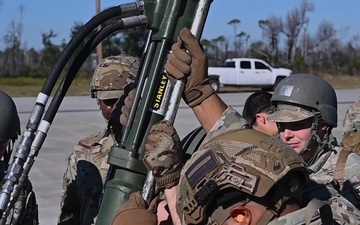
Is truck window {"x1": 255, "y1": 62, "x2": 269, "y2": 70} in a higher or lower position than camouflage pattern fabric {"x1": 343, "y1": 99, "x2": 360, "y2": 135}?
lower

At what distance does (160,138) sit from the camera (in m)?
2.47

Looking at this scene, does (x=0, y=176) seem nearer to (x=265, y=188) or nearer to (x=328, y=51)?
(x=265, y=188)

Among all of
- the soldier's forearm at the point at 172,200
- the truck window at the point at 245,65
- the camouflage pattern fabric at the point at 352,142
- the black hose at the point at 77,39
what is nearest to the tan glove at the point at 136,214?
the soldier's forearm at the point at 172,200

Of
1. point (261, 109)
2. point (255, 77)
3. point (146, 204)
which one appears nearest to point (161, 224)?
point (146, 204)

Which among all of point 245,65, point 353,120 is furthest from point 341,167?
point 245,65

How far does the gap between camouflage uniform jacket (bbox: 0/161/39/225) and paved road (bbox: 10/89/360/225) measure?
545 cm

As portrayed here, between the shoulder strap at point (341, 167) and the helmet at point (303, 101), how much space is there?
157mm

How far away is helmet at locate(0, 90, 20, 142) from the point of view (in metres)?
3.71

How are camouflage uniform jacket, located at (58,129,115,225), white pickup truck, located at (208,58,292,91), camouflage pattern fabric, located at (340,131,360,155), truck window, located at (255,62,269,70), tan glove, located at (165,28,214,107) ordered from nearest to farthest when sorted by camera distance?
tan glove, located at (165,28,214,107) < camouflage uniform jacket, located at (58,129,115,225) < camouflage pattern fabric, located at (340,131,360,155) < white pickup truck, located at (208,58,292,91) < truck window, located at (255,62,269,70)

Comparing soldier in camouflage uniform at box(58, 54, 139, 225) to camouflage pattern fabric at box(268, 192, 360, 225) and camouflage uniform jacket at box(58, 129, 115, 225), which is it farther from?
camouflage pattern fabric at box(268, 192, 360, 225)

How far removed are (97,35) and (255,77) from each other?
3548cm

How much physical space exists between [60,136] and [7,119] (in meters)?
14.5

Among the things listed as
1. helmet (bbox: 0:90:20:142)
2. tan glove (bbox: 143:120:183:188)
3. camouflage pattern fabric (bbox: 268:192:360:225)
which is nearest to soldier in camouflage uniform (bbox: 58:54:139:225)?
helmet (bbox: 0:90:20:142)

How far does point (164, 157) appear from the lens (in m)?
2.43
